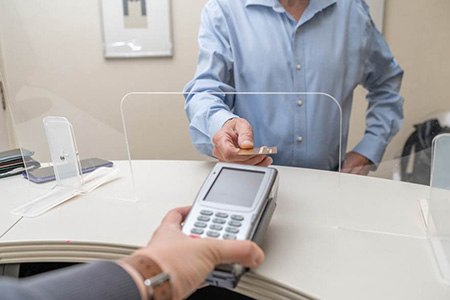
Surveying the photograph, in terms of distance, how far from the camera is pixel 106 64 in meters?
1.32

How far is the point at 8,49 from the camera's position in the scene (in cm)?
124

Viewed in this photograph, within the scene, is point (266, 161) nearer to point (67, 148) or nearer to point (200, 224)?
point (200, 224)

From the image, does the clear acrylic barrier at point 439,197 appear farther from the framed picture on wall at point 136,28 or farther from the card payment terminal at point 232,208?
the framed picture on wall at point 136,28

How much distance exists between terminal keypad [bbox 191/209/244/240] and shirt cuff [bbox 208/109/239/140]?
308 mm

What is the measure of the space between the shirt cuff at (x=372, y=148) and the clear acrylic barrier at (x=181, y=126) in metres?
0.11

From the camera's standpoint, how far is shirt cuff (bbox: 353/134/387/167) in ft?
3.52

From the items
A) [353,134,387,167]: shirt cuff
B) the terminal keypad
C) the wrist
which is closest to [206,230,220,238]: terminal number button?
the terminal keypad

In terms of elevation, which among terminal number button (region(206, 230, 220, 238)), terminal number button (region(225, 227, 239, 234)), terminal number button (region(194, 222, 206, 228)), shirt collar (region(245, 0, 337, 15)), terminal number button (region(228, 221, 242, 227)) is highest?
shirt collar (region(245, 0, 337, 15))

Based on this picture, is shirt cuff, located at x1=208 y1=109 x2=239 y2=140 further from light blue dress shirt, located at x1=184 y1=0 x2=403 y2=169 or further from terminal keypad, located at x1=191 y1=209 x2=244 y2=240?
terminal keypad, located at x1=191 y1=209 x2=244 y2=240

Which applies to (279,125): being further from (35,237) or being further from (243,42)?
(35,237)

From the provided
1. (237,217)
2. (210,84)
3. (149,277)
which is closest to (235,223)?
(237,217)

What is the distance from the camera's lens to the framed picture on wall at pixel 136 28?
4.02 ft

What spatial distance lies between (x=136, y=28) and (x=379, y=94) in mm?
735

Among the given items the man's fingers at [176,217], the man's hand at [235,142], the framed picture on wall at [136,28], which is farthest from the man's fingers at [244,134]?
the framed picture on wall at [136,28]
